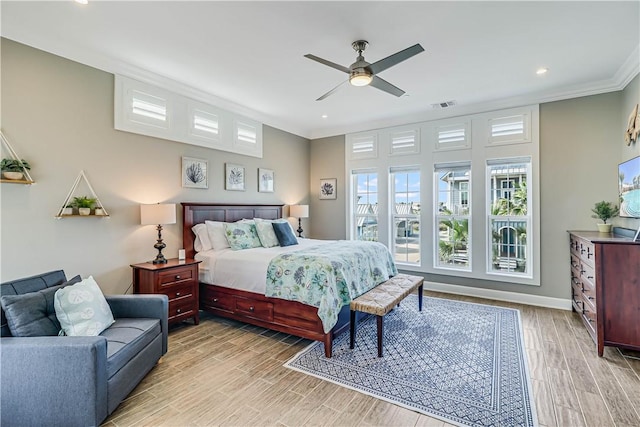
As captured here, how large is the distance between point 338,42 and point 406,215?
11.3 ft

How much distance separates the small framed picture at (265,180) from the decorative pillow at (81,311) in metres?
3.27

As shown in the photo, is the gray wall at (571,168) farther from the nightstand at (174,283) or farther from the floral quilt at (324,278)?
the nightstand at (174,283)

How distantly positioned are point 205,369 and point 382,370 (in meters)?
1.57

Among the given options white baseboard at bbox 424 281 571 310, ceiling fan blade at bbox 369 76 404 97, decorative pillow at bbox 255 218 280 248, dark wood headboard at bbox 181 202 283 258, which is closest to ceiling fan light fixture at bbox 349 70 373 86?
ceiling fan blade at bbox 369 76 404 97

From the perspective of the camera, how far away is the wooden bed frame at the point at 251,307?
3.05m

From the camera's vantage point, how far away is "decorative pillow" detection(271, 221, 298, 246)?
171 inches

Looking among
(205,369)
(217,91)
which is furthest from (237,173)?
(205,369)

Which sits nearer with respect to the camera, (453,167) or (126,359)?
(126,359)

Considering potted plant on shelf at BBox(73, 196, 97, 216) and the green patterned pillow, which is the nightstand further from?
potted plant on shelf at BBox(73, 196, 97, 216)

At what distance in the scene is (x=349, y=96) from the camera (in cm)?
442

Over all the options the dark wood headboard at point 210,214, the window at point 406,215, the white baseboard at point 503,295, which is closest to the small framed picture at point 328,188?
the window at point 406,215

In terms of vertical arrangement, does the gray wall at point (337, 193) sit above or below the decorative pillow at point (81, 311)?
above

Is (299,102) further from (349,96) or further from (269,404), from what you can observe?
(269,404)

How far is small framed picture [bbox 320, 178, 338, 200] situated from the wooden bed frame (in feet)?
7.45
